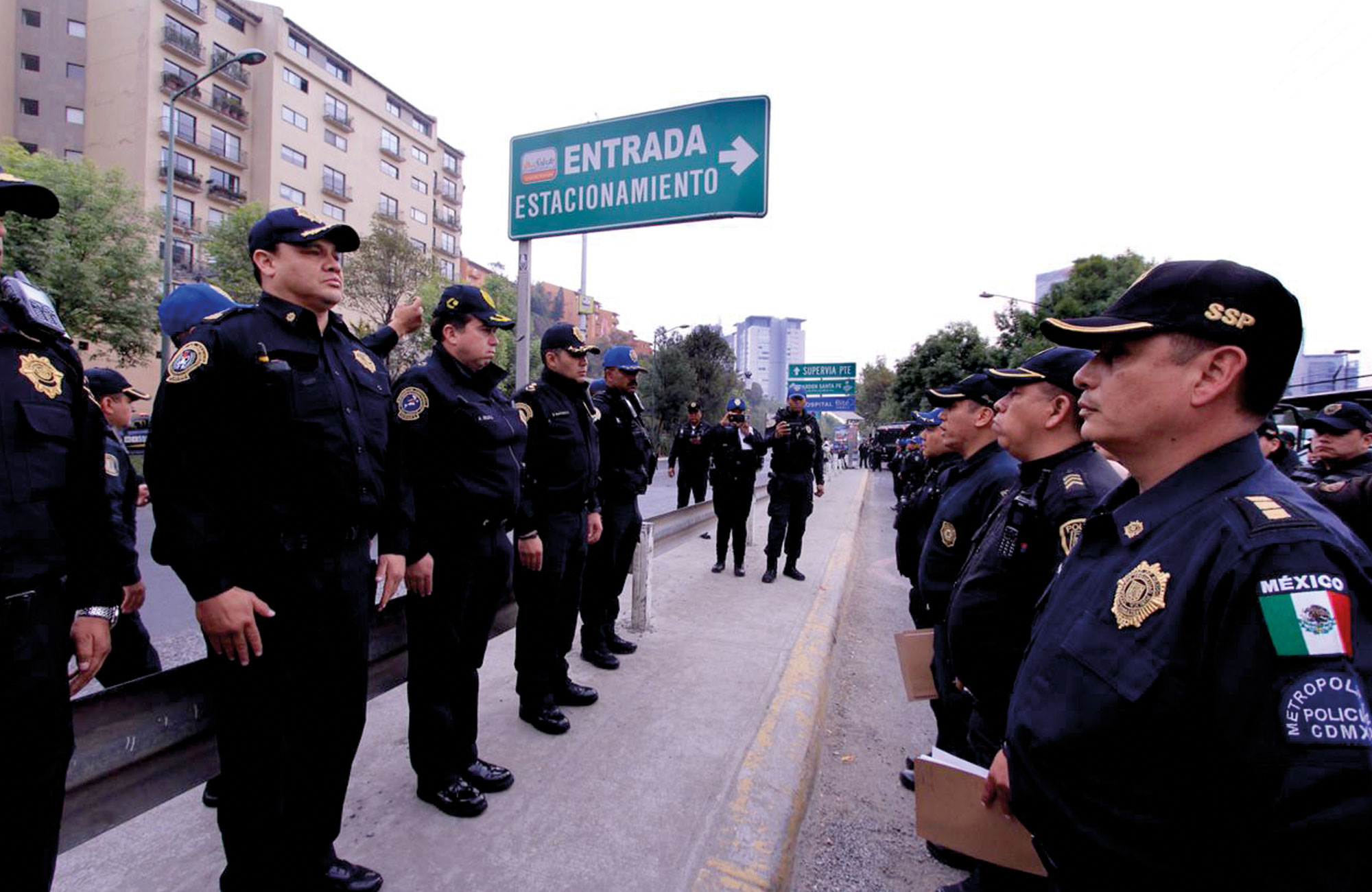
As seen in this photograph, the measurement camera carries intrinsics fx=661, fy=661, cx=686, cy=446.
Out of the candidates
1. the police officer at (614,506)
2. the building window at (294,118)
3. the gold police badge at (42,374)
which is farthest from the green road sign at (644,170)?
Answer: the building window at (294,118)

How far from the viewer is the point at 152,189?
32.9 metres

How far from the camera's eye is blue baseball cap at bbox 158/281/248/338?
2545mm

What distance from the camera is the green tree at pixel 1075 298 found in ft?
69.3

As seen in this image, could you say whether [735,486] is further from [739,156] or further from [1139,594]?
[1139,594]

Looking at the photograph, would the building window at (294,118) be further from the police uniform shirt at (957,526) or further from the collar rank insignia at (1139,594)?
the collar rank insignia at (1139,594)

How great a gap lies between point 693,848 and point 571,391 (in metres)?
2.36

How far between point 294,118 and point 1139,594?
160 feet

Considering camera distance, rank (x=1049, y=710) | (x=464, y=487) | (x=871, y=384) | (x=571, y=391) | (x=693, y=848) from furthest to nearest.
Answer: (x=871, y=384), (x=571, y=391), (x=464, y=487), (x=693, y=848), (x=1049, y=710)

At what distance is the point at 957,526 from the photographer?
2709 millimetres

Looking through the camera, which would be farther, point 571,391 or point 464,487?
point 571,391

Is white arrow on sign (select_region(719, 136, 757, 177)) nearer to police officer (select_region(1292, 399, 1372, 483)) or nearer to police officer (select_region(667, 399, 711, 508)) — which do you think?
police officer (select_region(1292, 399, 1372, 483))

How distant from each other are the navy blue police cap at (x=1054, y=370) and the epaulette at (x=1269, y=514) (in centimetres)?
113

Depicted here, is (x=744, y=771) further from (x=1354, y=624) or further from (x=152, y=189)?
(x=152, y=189)

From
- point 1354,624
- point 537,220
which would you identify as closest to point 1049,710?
point 1354,624
